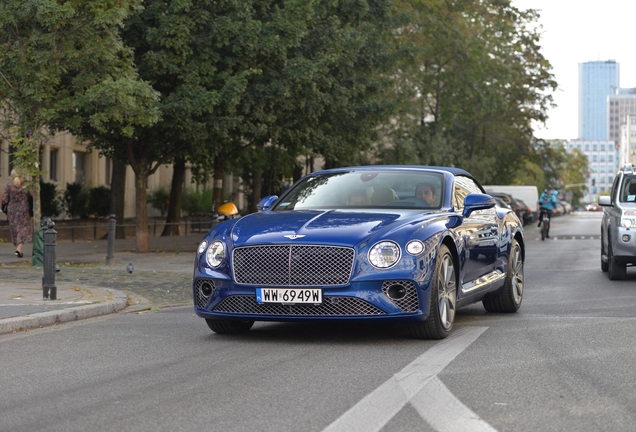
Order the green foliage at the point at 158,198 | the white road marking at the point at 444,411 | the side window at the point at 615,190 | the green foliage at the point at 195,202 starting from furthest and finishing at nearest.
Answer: the green foliage at the point at 195,202 → the green foliage at the point at 158,198 → the side window at the point at 615,190 → the white road marking at the point at 444,411

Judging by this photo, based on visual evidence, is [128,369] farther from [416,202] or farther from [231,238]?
[416,202]

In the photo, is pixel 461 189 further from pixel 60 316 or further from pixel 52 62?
pixel 52 62

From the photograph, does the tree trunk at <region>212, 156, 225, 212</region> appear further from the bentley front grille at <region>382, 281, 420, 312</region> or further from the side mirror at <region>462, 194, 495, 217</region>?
the bentley front grille at <region>382, 281, 420, 312</region>

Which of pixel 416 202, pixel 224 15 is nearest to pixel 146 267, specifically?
pixel 224 15

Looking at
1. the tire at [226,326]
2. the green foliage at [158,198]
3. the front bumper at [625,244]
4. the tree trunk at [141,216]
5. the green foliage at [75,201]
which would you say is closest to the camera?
Answer: the tire at [226,326]

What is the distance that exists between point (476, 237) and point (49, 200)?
90.0ft

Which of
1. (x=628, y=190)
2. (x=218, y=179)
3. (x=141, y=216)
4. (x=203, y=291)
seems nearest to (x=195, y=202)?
(x=218, y=179)

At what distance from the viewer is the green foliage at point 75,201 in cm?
3738

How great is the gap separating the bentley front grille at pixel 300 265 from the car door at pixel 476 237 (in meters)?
1.52

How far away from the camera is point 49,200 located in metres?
35.8

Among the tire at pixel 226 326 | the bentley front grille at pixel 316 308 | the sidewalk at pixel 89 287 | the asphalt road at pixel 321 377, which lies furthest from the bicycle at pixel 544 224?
the bentley front grille at pixel 316 308

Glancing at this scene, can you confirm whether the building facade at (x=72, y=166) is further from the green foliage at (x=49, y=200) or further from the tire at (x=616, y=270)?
the tire at (x=616, y=270)

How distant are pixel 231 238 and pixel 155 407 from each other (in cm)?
300

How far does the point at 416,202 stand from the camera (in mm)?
9992
